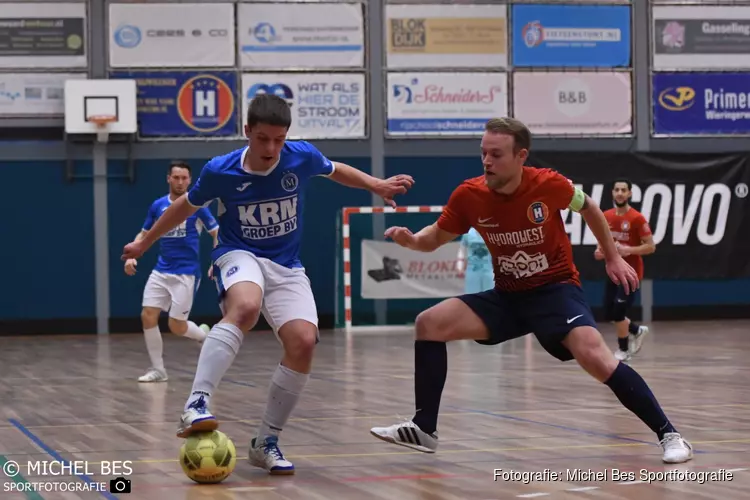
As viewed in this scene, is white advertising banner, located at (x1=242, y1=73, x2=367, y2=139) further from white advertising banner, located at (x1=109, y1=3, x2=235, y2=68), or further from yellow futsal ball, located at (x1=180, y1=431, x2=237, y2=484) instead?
yellow futsal ball, located at (x1=180, y1=431, x2=237, y2=484)

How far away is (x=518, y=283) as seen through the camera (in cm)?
647

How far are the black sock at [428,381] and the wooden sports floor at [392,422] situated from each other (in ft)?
0.68

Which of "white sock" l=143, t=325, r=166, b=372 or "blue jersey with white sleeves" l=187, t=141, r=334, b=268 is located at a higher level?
"blue jersey with white sleeves" l=187, t=141, r=334, b=268

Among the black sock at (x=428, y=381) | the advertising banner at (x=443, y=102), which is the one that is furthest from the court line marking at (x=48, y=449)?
the advertising banner at (x=443, y=102)

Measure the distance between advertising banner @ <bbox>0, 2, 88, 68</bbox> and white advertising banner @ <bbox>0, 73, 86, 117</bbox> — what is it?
0.70ft

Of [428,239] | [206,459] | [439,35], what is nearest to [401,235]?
[428,239]

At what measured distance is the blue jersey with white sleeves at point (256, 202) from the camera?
622 cm

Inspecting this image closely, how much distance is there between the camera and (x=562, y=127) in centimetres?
2212

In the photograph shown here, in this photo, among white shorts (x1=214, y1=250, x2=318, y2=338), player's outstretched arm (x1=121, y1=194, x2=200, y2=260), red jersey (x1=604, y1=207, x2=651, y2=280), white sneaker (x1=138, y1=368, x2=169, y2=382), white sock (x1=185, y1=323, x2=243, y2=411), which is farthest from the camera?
red jersey (x1=604, y1=207, x2=651, y2=280)

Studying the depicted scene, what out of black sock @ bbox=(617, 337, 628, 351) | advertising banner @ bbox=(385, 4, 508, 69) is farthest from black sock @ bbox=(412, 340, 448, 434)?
advertising banner @ bbox=(385, 4, 508, 69)

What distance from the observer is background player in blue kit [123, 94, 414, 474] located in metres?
5.98

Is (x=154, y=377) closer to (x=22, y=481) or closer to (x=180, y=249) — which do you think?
(x=180, y=249)

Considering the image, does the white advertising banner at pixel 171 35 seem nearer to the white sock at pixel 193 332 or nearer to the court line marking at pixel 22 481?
the white sock at pixel 193 332

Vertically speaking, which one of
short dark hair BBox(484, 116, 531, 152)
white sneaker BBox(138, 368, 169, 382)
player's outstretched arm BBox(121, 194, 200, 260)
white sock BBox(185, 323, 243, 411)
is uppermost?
short dark hair BBox(484, 116, 531, 152)
